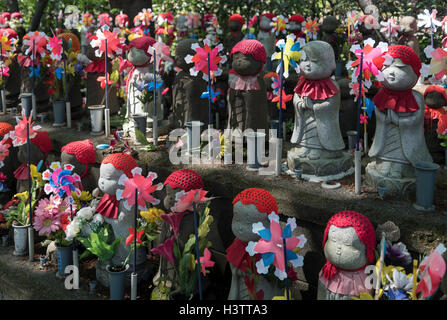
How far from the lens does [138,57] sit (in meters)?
6.17

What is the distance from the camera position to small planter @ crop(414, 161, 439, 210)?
13.3 feet

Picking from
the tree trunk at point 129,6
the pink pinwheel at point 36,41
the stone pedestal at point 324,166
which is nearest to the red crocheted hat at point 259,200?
the stone pedestal at point 324,166

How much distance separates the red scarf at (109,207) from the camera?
4594 mm

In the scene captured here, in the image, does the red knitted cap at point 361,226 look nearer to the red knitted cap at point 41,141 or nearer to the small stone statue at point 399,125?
the small stone statue at point 399,125

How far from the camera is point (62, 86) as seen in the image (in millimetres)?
7297

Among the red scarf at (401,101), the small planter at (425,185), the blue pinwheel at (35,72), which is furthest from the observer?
the blue pinwheel at (35,72)

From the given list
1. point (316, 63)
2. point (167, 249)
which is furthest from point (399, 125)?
point (167, 249)

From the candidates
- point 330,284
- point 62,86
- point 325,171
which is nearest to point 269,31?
point 62,86

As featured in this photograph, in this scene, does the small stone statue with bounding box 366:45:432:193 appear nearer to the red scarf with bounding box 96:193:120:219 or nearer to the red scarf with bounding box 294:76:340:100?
the red scarf with bounding box 294:76:340:100

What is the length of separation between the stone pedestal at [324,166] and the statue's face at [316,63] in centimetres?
67

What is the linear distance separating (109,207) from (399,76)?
2.40 metres

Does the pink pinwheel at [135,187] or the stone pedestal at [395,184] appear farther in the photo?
the stone pedestal at [395,184]

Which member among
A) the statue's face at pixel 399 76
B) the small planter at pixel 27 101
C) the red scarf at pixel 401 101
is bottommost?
the small planter at pixel 27 101

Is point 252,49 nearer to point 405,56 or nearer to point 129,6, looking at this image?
point 405,56
